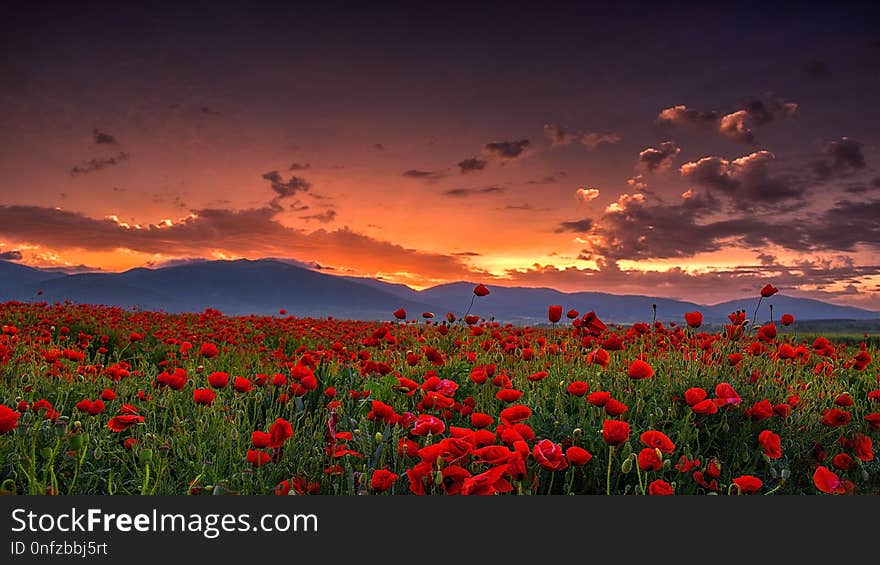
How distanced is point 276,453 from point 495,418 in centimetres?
167

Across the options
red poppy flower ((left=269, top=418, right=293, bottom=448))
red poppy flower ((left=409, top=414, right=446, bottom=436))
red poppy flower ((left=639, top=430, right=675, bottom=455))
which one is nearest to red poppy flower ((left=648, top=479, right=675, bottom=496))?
red poppy flower ((left=639, top=430, right=675, bottom=455))

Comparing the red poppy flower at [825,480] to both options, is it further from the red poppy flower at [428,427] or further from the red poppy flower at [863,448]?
the red poppy flower at [428,427]

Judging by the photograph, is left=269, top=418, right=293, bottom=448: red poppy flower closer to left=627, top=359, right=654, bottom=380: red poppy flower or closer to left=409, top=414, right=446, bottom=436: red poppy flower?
left=409, top=414, right=446, bottom=436: red poppy flower

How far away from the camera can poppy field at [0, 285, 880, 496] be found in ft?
8.59

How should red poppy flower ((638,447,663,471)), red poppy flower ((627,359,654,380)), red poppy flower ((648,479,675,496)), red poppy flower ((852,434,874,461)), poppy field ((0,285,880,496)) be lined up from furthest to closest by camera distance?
red poppy flower ((852,434,874,461)) < red poppy flower ((627,359,654,380)) < poppy field ((0,285,880,496)) < red poppy flower ((638,447,663,471)) < red poppy flower ((648,479,675,496))

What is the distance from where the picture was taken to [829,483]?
2672 mm

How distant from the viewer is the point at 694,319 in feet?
15.7

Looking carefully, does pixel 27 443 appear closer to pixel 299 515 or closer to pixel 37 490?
pixel 37 490

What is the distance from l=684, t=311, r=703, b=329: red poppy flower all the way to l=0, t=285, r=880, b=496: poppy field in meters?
0.01

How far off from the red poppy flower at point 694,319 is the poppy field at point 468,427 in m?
0.01

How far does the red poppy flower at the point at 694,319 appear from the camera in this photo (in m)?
4.75

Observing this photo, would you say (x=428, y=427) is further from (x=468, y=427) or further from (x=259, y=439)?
(x=468, y=427)

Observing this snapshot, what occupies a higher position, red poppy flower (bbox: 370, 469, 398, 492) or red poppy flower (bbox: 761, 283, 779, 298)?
red poppy flower (bbox: 761, 283, 779, 298)

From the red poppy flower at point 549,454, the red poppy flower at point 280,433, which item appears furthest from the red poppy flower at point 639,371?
the red poppy flower at point 280,433
